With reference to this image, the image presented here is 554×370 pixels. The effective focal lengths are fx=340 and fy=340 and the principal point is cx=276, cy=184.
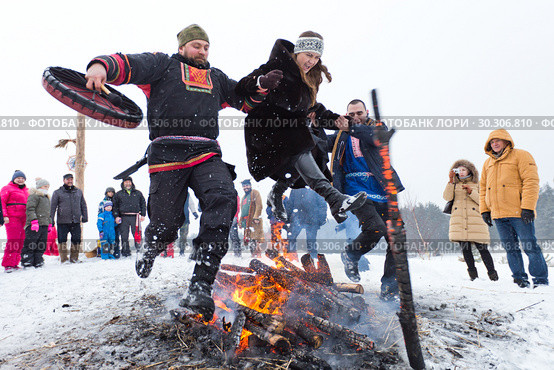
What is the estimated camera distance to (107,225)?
8.84 metres

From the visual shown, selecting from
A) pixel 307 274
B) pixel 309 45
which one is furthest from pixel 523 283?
pixel 309 45

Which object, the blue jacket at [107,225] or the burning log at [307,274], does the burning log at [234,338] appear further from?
the blue jacket at [107,225]

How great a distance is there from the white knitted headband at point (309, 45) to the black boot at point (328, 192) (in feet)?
3.00

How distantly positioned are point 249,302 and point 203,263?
57 cm

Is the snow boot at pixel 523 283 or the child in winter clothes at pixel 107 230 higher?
the child in winter clothes at pixel 107 230

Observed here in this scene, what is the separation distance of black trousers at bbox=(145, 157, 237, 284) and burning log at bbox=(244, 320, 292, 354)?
0.44 meters

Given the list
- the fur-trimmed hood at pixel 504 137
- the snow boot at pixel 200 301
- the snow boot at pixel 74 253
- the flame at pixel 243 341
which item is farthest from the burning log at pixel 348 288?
the snow boot at pixel 74 253

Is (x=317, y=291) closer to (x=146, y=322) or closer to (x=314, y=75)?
(x=146, y=322)

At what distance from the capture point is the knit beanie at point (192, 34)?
2.87 m

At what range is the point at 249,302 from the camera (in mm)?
2676

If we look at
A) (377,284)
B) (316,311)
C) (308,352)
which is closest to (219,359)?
(308,352)

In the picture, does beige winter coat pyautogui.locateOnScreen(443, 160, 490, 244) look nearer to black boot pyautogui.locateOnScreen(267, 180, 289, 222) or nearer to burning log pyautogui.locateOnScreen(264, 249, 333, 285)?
burning log pyautogui.locateOnScreen(264, 249, 333, 285)

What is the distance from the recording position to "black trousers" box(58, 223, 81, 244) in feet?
26.7

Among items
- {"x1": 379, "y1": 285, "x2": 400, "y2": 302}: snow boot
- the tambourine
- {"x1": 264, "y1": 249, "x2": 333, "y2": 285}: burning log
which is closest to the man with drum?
the tambourine
